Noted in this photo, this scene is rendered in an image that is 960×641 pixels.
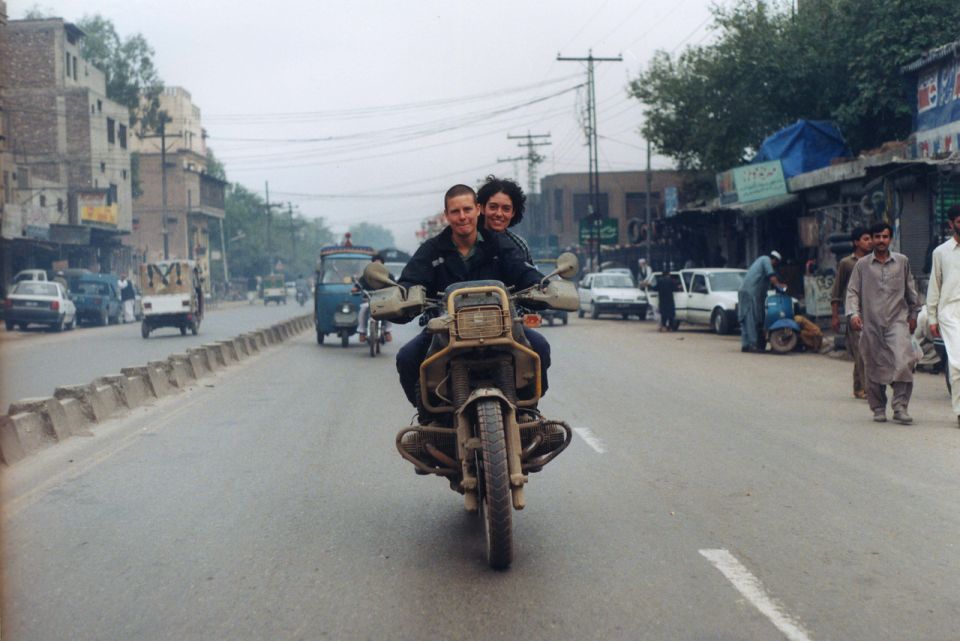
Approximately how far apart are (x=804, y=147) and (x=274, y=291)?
166 feet

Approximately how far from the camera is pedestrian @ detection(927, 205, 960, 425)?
31.3 feet

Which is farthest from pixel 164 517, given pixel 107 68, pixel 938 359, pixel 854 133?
pixel 107 68

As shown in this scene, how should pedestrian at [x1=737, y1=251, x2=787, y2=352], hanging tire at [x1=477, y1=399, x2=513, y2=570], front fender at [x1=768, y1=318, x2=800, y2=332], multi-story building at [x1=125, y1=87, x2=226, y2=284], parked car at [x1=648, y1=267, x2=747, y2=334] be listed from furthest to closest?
multi-story building at [x1=125, y1=87, x2=226, y2=284], parked car at [x1=648, y1=267, x2=747, y2=334], pedestrian at [x1=737, y1=251, x2=787, y2=352], front fender at [x1=768, y1=318, x2=800, y2=332], hanging tire at [x1=477, y1=399, x2=513, y2=570]

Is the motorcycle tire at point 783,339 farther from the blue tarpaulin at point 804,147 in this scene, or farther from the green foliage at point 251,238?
the green foliage at point 251,238

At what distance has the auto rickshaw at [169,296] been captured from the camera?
29734mm

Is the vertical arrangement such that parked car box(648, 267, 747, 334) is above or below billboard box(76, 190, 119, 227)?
below

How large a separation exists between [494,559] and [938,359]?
12039 mm

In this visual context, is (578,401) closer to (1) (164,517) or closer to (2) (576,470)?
(2) (576,470)

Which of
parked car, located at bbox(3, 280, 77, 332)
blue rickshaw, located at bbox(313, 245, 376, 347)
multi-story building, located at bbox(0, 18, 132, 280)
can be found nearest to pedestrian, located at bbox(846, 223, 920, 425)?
blue rickshaw, located at bbox(313, 245, 376, 347)

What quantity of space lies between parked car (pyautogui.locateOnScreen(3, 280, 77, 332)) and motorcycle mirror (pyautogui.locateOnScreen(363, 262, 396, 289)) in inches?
1197

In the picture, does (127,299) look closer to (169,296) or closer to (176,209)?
(169,296)

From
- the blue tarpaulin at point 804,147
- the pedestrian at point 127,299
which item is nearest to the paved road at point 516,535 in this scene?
the blue tarpaulin at point 804,147

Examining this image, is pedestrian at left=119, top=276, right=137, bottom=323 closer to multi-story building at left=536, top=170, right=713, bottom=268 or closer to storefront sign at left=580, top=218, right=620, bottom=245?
storefront sign at left=580, top=218, right=620, bottom=245

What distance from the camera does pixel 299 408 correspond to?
12086 millimetres
